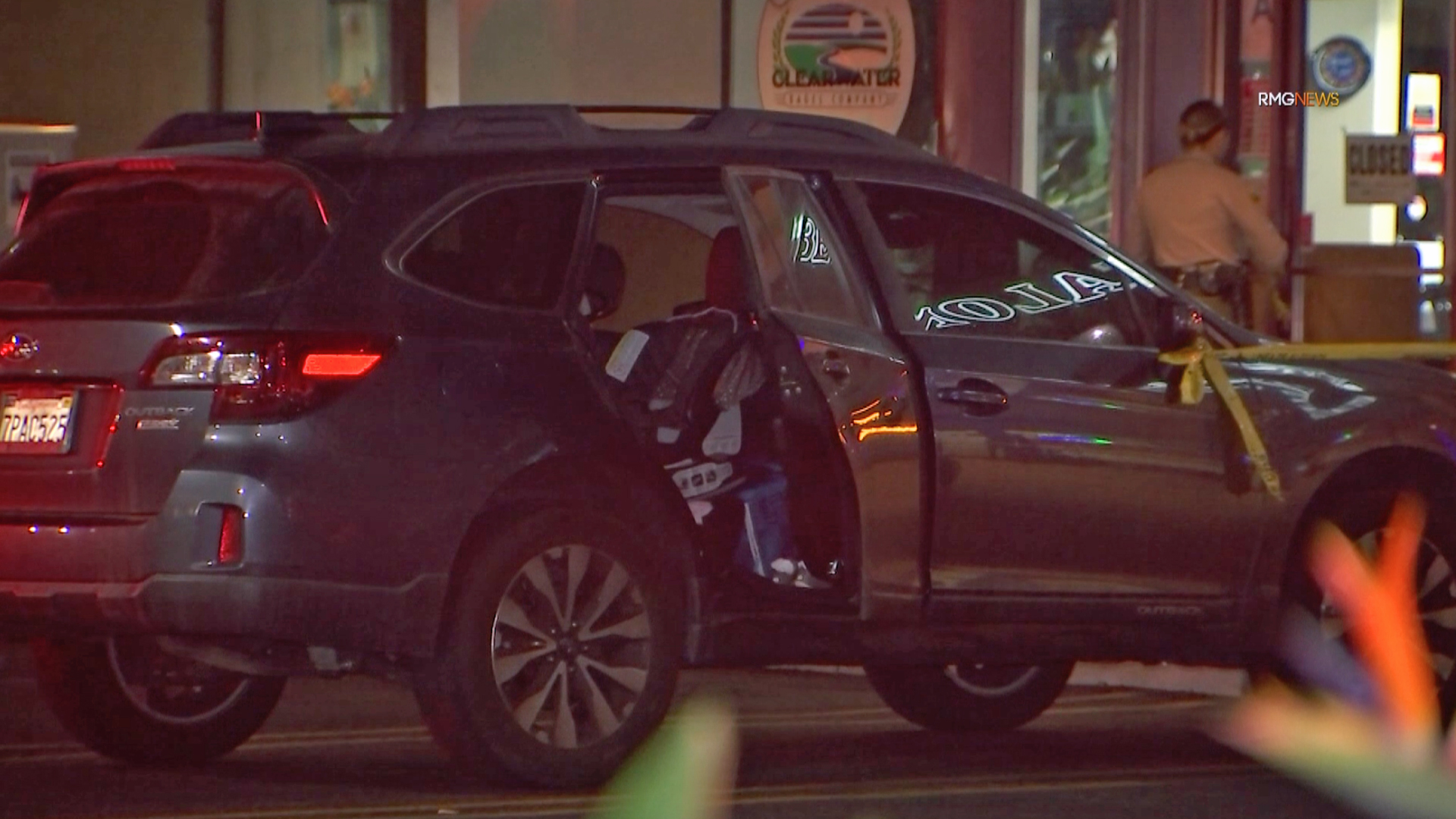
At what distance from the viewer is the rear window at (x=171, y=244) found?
5930mm

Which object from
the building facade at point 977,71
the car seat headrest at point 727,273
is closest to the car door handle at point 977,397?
the car seat headrest at point 727,273

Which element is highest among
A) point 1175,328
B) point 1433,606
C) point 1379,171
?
point 1379,171

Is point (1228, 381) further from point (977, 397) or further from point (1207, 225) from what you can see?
point (1207, 225)

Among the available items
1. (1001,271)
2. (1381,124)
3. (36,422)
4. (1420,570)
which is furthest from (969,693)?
(1381,124)

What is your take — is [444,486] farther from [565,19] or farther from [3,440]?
[565,19]

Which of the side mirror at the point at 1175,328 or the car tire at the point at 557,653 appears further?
the side mirror at the point at 1175,328

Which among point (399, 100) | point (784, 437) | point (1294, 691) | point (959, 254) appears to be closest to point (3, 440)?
point (784, 437)

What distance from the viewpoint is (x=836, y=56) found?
13.9 m

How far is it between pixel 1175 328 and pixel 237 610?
2721mm

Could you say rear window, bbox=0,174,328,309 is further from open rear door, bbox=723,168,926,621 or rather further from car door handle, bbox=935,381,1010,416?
car door handle, bbox=935,381,1010,416

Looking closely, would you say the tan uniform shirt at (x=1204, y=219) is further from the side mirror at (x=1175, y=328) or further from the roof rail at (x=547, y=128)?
the roof rail at (x=547, y=128)

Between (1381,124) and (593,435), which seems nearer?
(593,435)

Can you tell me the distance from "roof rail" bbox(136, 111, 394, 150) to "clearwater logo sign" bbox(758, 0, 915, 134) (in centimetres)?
740

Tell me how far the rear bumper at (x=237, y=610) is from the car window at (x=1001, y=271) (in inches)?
68.2
